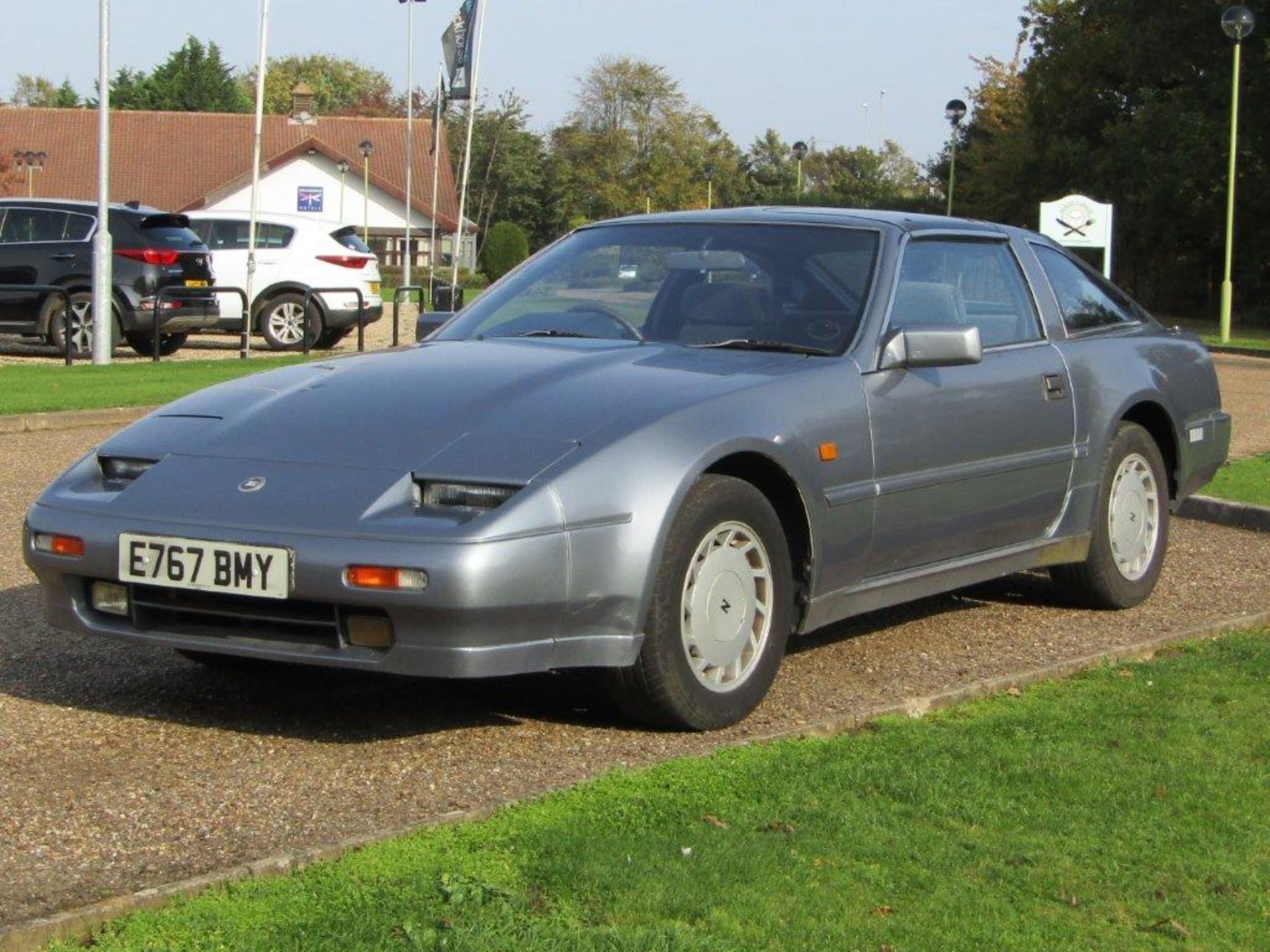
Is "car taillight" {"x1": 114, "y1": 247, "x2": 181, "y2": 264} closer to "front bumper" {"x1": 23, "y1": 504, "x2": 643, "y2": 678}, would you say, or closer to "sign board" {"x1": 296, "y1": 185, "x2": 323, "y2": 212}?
"front bumper" {"x1": 23, "y1": 504, "x2": 643, "y2": 678}

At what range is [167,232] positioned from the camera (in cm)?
2216

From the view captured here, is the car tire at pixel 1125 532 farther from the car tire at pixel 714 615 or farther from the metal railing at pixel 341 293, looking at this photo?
the metal railing at pixel 341 293

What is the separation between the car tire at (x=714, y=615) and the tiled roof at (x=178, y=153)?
242 ft

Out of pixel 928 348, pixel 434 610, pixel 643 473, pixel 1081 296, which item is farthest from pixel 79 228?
pixel 434 610

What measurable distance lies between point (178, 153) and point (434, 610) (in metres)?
81.6

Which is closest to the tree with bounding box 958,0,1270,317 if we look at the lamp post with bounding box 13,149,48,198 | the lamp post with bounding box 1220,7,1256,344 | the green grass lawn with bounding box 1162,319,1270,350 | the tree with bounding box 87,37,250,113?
the green grass lawn with bounding box 1162,319,1270,350

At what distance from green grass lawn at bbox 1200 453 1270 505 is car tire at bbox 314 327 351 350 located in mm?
14462

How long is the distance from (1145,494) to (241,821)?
176 inches

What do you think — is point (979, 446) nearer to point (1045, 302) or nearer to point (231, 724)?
point (1045, 302)

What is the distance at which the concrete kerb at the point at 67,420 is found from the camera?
1355 cm

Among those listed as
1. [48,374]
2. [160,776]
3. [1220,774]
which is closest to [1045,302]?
[1220,774]

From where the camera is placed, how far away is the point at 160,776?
186 inches

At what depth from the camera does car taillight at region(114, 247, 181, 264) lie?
2177 centimetres

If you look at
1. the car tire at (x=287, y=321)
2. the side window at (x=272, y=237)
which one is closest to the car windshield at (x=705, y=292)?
the car tire at (x=287, y=321)
